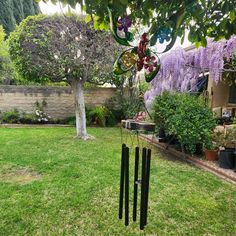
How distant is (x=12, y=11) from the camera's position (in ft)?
62.0

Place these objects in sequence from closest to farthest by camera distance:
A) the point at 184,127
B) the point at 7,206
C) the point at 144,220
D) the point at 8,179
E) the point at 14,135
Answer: the point at 144,220, the point at 7,206, the point at 8,179, the point at 184,127, the point at 14,135

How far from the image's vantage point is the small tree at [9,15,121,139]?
230 inches

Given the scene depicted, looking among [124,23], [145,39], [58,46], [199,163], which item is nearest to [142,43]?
[145,39]

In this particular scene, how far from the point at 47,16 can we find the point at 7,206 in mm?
4584

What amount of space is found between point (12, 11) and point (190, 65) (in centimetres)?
1698

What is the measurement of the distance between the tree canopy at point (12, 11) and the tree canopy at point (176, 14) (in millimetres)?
19199

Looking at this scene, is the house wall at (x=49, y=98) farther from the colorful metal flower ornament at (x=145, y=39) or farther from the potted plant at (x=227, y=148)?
the colorful metal flower ornament at (x=145, y=39)

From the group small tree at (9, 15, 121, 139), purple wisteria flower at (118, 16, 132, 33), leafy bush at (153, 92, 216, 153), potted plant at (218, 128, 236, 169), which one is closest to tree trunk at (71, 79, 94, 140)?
small tree at (9, 15, 121, 139)

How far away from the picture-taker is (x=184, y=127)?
15.6ft

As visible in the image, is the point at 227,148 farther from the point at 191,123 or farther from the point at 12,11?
the point at 12,11

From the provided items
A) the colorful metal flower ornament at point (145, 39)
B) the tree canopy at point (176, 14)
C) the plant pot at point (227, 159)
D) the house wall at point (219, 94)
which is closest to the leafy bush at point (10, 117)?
the house wall at point (219, 94)

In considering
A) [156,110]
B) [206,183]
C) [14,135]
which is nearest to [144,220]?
[206,183]

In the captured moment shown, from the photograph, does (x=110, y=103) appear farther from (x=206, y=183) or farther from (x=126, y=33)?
(x=126, y=33)

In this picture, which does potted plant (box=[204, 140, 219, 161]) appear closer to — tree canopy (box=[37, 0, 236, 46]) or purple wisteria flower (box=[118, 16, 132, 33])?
tree canopy (box=[37, 0, 236, 46])
